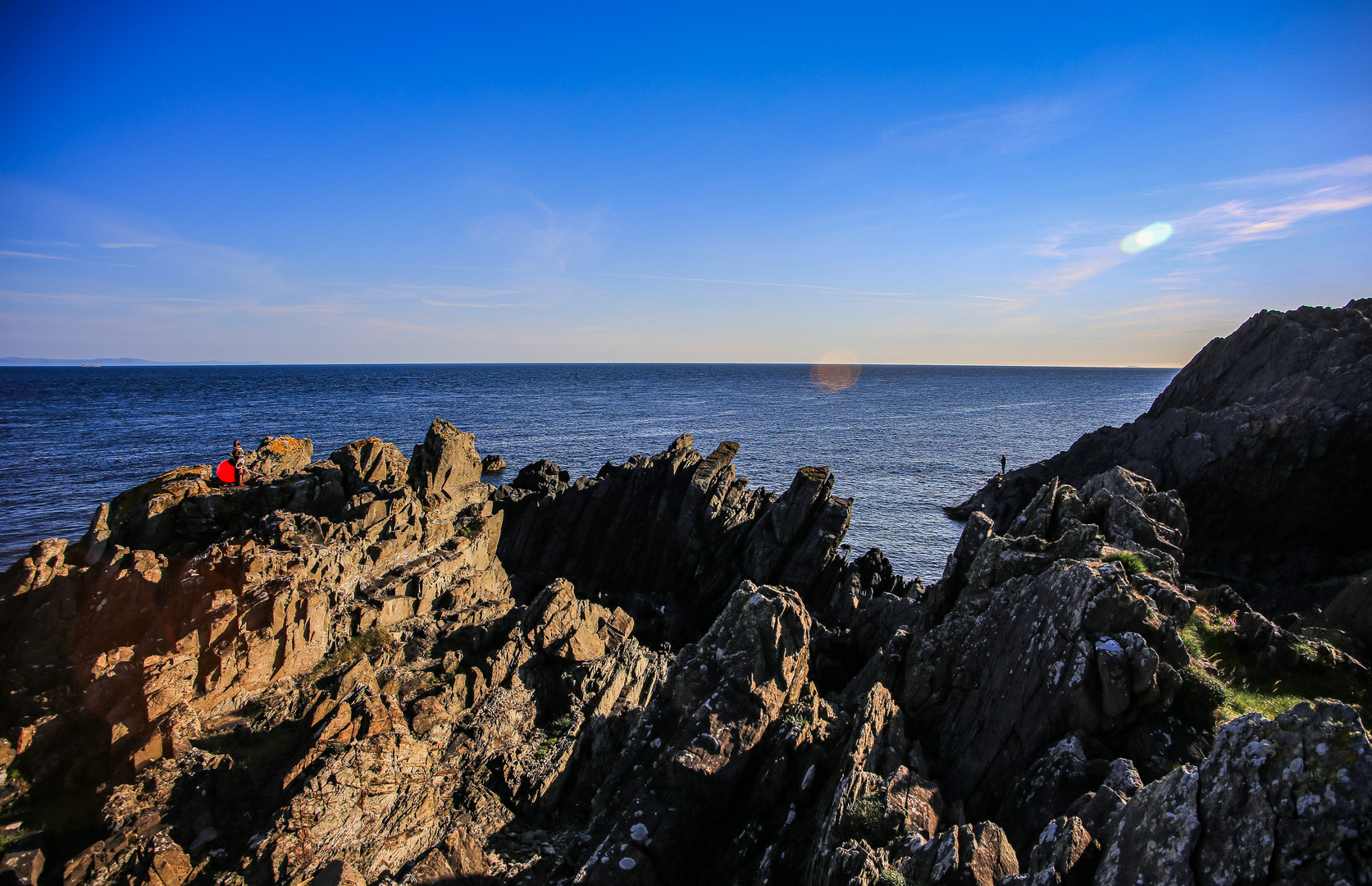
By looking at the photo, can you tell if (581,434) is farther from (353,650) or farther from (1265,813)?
(1265,813)

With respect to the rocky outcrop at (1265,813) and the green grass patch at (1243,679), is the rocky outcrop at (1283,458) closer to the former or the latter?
the green grass patch at (1243,679)

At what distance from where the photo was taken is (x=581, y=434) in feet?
314

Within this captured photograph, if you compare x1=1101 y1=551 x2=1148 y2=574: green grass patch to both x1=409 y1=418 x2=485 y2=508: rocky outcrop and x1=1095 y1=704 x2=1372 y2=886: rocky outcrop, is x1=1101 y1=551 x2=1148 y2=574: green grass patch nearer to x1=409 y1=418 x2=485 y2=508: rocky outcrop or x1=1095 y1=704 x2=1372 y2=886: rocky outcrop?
x1=1095 y1=704 x2=1372 y2=886: rocky outcrop

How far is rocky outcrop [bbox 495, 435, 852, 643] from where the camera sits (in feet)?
113

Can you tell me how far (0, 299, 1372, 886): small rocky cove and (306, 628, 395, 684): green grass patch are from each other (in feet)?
0.40

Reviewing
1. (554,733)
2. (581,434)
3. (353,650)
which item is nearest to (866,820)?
(554,733)

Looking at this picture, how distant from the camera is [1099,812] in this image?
8508mm

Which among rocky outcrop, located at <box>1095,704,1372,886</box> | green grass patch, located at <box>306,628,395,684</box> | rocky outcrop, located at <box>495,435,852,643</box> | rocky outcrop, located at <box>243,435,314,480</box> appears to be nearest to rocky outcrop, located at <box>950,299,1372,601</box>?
rocky outcrop, located at <box>495,435,852,643</box>

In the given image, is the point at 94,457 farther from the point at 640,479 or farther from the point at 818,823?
the point at 818,823

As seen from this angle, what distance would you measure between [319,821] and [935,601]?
15.7 m

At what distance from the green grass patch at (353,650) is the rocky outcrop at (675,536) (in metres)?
13.1

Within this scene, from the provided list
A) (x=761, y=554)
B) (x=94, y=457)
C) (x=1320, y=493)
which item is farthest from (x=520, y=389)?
(x=1320, y=493)

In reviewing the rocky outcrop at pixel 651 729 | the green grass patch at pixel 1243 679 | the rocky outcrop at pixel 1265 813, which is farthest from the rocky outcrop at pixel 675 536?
the rocky outcrop at pixel 1265 813

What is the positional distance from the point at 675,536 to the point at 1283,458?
35607mm
